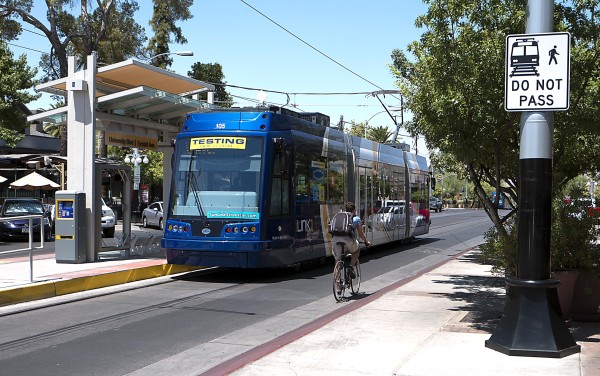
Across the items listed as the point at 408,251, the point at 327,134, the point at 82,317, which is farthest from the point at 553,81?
the point at 408,251

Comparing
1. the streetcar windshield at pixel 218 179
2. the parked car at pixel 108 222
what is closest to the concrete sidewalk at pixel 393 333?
the streetcar windshield at pixel 218 179

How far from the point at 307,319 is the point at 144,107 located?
9.27m

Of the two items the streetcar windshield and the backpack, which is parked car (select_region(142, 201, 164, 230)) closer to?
the streetcar windshield

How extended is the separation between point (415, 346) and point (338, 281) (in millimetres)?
3773

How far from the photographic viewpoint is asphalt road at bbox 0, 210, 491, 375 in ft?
22.7

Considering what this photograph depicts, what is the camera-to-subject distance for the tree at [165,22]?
40250 mm

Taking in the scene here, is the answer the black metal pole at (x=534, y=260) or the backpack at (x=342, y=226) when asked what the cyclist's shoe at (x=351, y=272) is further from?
the black metal pole at (x=534, y=260)

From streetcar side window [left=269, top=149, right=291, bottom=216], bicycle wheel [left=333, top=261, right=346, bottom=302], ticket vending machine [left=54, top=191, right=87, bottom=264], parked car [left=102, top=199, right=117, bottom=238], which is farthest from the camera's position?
parked car [left=102, top=199, right=117, bottom=238]

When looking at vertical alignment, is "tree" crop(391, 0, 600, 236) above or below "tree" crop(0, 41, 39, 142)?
below

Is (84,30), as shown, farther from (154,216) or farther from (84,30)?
(154,216)

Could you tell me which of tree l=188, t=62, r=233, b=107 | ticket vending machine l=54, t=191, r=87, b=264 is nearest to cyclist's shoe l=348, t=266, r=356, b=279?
ticket vending machine l=54, t=191, r=87, b=264

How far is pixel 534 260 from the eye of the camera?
6.94m

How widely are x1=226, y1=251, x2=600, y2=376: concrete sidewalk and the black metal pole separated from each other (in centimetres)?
20

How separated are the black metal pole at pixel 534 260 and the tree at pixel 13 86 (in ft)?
90.9
